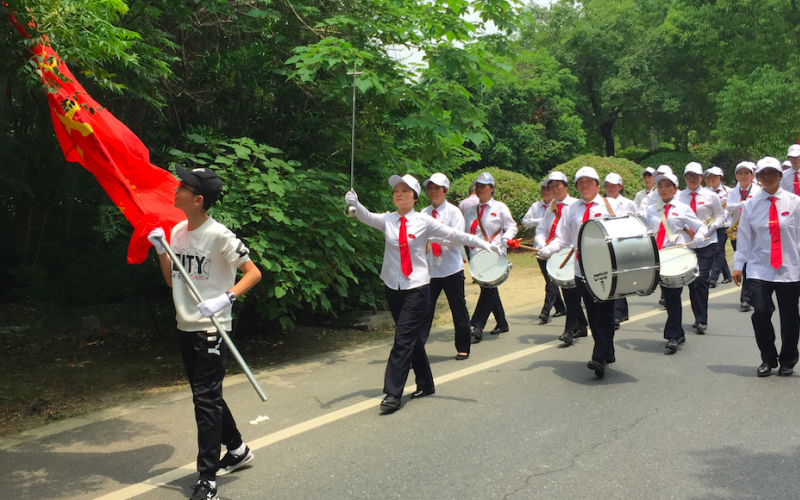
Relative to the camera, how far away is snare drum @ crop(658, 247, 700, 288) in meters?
7.51

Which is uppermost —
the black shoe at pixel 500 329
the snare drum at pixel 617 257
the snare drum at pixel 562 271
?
the snare drum at pixel 617 257

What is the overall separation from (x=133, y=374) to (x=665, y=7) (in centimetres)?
4091

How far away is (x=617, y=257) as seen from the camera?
6223mm

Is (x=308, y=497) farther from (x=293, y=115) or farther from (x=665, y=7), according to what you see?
(x=665, y=7)

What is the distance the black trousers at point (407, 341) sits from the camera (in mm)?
5836

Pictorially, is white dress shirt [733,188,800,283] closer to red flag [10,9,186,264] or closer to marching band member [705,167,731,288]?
red flag [10,9,186,264]

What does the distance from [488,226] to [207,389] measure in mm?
5451

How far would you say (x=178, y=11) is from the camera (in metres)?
7.29

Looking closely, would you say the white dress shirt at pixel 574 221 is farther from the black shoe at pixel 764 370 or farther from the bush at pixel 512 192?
the bush at pixel 512 192

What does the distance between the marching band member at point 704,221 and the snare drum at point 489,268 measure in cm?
219

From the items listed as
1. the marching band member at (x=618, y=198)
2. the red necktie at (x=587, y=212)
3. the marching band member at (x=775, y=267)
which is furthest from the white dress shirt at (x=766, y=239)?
the marching band member at (x=618, y=198)

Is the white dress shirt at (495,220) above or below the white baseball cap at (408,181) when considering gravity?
below

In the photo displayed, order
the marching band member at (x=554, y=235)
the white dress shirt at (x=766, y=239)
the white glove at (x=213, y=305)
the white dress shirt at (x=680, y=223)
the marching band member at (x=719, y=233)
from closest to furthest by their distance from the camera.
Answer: the white glove at (x=213, y=305), the white dress shirt at (x=766, y=239), the white dress shirt at (x=680, y=223), the marching band member at (x=554, y=235), the marching band member at (x=719, y=233)

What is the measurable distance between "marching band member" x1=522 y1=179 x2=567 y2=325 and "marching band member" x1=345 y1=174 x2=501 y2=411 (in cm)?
357
